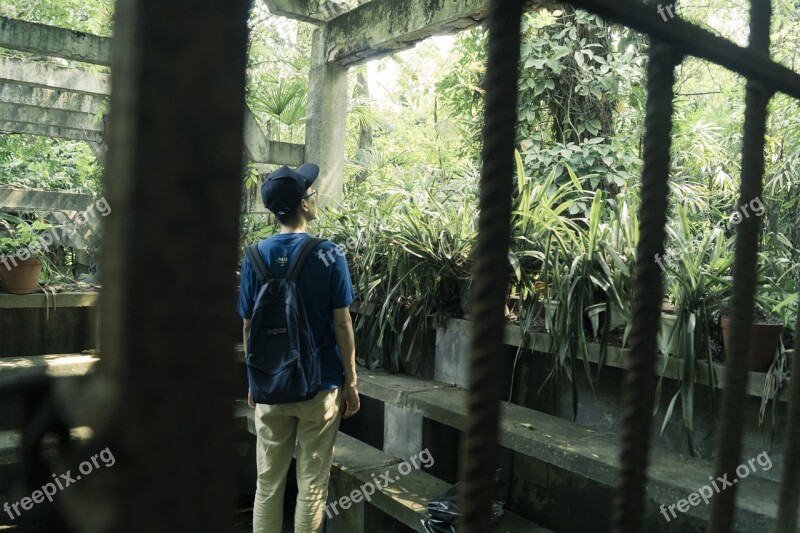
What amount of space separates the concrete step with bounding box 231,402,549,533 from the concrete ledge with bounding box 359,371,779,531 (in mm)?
354

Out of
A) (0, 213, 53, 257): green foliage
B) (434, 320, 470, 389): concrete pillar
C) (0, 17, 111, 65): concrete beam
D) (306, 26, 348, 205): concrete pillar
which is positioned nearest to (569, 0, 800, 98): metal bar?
(434, 320, 470, 389): concrete pillar

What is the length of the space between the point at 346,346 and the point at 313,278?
40cm

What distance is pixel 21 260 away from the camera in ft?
16.1

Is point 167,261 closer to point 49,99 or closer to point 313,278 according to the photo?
point 313,278

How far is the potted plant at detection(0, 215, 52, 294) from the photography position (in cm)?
488

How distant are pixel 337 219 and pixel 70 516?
496cm

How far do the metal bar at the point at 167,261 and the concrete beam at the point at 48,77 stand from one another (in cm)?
628

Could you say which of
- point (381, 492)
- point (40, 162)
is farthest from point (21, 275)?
point (40, 162)

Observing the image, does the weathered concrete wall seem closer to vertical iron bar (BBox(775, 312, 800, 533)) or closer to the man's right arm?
the man's right arm

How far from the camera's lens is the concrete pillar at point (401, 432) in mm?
3930

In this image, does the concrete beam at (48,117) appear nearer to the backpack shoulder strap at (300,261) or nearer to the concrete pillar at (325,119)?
the concrete pillar at (325,119)

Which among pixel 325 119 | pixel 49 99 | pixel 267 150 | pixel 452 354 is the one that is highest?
pixel 49 99

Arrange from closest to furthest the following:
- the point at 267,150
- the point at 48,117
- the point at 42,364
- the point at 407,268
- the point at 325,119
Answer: the point at 407,268, the point at 42,364, the point at 267,150, the point at 325,119, the point at 48,117

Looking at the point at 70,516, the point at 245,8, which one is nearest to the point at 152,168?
the point at 245,8
